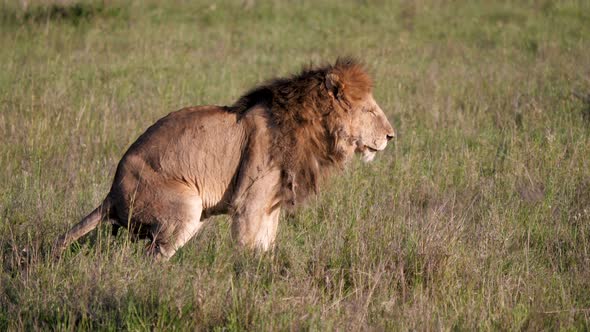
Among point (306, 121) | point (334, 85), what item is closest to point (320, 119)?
point (306, 121)

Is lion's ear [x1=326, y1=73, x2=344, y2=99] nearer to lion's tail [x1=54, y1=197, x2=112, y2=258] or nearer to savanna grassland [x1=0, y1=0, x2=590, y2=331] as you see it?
savanna grassland [x1=0, y1=0, x2=590, y2=331]

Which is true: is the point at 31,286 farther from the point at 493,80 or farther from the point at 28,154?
the point at 493,80

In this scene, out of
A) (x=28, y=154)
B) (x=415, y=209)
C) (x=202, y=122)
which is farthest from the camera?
(x=28, y=154)

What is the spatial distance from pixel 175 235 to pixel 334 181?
197cm

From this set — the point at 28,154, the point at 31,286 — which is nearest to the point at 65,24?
the point at 28,154

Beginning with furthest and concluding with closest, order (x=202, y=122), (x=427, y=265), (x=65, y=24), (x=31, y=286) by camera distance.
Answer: (x=65, y=24), (x=202, y=122), (x=427, y=265), (x=31, y=286)

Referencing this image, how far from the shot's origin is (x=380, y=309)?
426cm

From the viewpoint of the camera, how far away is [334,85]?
522 cm

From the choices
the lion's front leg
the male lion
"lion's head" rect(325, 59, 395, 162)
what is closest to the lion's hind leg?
the male lion

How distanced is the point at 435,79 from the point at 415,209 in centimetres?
440

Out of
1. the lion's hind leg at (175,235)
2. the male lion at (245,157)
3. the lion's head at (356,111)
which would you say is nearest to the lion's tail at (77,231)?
the male lion at (245,157)

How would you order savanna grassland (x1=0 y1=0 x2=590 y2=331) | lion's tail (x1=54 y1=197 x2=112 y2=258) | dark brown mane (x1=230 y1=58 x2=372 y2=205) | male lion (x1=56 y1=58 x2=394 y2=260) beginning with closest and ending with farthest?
savanna grassland (x1=0 y1=0 x2=590 y2=331) → lion's tail (x1=54 y1=197 x2=112 y2=258) → male lion (x1=56 y1=58 x2=394 y2=260) → dark brown mane (x1=230 y1=58 x2=372 y2=205)

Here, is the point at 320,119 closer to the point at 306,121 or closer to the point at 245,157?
the point at 306,121

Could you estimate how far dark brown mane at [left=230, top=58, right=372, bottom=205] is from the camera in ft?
16.6
